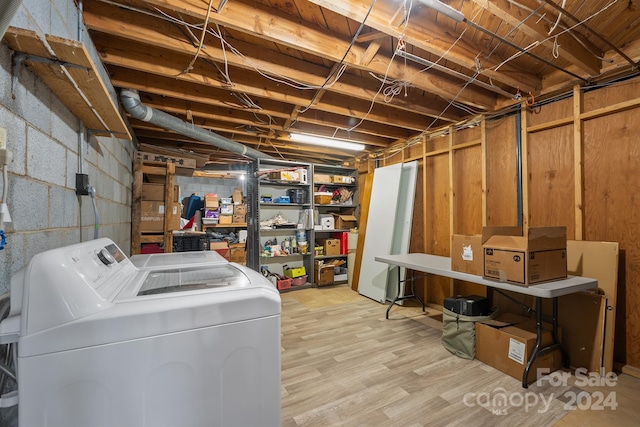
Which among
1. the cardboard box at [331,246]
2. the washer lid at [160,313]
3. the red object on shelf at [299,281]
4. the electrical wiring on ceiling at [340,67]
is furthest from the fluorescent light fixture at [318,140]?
the washer lid at [160,313]

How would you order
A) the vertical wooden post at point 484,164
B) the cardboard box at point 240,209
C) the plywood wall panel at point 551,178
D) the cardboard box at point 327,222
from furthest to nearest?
the cardboard box at point 327,222, the cardboard box at point 240,209, the vertical wooden post at point 484,164, the plywood wall panel at point 551,178

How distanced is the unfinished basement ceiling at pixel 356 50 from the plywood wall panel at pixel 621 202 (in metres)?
0.45

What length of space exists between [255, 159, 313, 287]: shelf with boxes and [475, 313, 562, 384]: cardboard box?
278 cm

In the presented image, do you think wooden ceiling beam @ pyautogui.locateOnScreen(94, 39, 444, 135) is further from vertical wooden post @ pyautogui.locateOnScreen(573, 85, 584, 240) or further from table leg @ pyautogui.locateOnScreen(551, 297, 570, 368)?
table leg @ pyautogui.locateOnScreen(551, 297, 570, 368)

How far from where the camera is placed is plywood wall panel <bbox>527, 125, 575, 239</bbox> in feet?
7.65

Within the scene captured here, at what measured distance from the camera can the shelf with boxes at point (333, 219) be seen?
4.59 meters

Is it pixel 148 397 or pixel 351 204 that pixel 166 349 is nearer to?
pixel 148 397

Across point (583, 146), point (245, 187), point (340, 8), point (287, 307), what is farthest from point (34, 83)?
point (245, 187)

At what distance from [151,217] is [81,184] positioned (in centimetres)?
174

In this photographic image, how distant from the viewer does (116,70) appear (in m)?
2.23

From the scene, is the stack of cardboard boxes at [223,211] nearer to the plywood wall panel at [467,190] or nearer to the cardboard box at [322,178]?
the cardboard box at [322,178]

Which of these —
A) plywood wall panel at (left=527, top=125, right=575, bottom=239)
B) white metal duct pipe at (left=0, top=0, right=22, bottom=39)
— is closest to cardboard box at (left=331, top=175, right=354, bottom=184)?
plywood wall panel at (left=527, top=125, right=575, bottom=239)

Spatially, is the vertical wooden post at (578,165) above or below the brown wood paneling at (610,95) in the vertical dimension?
below

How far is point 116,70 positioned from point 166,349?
8.20ft
